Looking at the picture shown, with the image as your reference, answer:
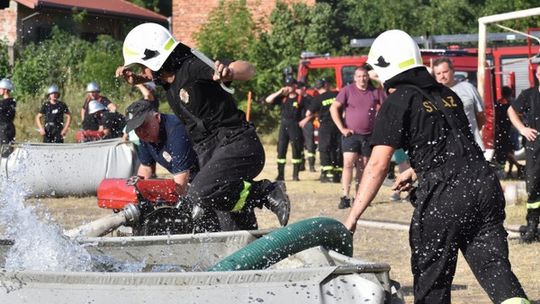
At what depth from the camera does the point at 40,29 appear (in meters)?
40.1

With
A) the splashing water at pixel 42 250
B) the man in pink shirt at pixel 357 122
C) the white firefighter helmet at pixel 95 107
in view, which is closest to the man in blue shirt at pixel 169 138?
the splashing water at pixel 42 250

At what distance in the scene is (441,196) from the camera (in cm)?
602

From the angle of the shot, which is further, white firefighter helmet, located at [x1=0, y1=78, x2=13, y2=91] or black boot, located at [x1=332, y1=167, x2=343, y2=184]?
black boot, located at [x1=332, y1=167, x2=343, y2=184]

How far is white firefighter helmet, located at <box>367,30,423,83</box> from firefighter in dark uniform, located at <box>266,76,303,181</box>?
13.7 meters

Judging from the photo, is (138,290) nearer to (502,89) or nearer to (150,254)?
(150,254)

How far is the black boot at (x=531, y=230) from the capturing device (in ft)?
35.8

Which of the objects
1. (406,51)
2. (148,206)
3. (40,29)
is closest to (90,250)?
(148,206)

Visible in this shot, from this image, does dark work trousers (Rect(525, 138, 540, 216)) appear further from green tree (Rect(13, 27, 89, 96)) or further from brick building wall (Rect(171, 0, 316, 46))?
brick building wall (Rect(171, 0, 316, 46))

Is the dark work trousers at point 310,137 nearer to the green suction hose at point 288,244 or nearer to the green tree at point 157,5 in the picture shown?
the green suction hose at point 288,244

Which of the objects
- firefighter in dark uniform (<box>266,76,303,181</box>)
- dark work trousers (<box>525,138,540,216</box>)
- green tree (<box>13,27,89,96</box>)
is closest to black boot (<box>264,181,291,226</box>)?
dark work trousers (<box>525,138,540,216</box>)

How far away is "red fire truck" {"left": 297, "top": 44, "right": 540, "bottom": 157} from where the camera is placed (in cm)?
1978

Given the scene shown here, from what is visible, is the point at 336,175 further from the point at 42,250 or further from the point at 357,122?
the point at 42,250

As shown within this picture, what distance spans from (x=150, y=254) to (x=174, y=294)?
206 cm

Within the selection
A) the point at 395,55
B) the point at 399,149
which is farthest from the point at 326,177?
the point at 395,55
